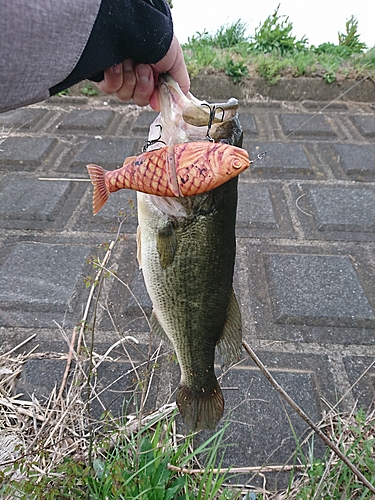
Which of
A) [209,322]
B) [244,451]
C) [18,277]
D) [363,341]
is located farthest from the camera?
[18,277]

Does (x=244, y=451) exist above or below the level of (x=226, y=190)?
below

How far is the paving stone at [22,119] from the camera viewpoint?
3943 mm

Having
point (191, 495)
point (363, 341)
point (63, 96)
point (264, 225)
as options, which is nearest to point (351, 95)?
point (264, 225)

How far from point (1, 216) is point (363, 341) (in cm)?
233

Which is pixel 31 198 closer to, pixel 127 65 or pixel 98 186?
pixel 127 65

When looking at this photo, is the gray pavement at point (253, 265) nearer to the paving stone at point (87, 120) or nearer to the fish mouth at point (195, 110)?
the paving stone at point (87, 120)

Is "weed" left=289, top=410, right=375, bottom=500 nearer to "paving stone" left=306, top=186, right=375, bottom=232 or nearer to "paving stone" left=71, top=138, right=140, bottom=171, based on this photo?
"paving stone" left=306, top=186, right=375, bottom=232

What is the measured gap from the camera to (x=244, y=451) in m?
1.64

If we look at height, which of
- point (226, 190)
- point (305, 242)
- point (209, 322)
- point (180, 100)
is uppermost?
point (180, 100)

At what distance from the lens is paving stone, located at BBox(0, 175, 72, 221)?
2.86m

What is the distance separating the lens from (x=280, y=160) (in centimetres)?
350

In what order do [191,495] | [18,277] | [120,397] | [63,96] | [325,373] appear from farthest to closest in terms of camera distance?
[63,96]
[18,277]
[325,373]
[120,397]
[191,495]

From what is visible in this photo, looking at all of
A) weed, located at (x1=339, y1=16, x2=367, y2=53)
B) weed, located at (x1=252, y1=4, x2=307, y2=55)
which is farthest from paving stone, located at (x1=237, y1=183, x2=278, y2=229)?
weed, located at (x1=339, y1=16, x2=367, y2=53)

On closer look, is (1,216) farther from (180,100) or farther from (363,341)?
(363,341)
